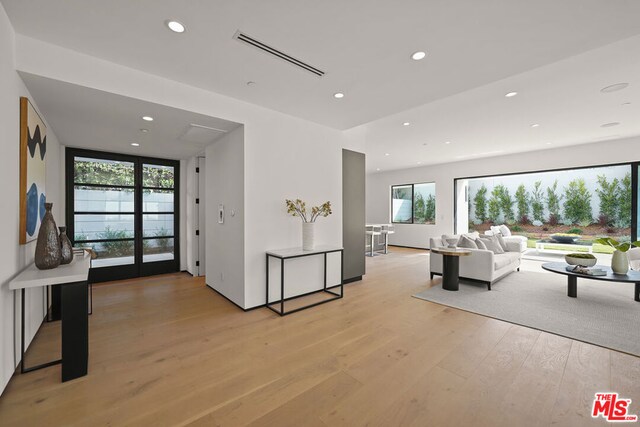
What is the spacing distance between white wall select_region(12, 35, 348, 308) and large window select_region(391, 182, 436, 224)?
18.9 feet

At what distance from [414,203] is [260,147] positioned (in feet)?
25.2

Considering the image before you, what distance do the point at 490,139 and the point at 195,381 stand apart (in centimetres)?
683

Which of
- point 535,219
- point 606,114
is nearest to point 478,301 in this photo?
point 606,114

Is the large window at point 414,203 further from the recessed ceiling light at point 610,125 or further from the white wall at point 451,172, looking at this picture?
the recessed ceiling light at point 610,125

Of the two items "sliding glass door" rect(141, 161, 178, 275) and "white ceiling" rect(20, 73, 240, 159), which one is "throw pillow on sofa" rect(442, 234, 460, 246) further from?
"sliding glass door" rect(141, 161, 178, 275)

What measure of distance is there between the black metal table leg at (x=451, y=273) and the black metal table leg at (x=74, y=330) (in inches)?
180

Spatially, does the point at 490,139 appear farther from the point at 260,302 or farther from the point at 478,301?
the point at 260,302

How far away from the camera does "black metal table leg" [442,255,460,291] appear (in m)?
4.36

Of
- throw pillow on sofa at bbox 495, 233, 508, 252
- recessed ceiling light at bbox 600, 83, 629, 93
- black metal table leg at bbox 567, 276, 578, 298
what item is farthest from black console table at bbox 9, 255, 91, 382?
throw pillow on sofa at bbox 495, 233, 508, 252

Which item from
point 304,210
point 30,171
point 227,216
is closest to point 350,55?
point 304,210

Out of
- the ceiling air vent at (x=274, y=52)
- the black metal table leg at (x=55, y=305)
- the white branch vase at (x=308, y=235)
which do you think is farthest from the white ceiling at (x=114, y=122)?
the black metal table leg at (x=55, y=305)

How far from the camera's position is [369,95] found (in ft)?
10.7

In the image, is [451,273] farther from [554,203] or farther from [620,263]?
[554,203]

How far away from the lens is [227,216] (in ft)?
12.7
